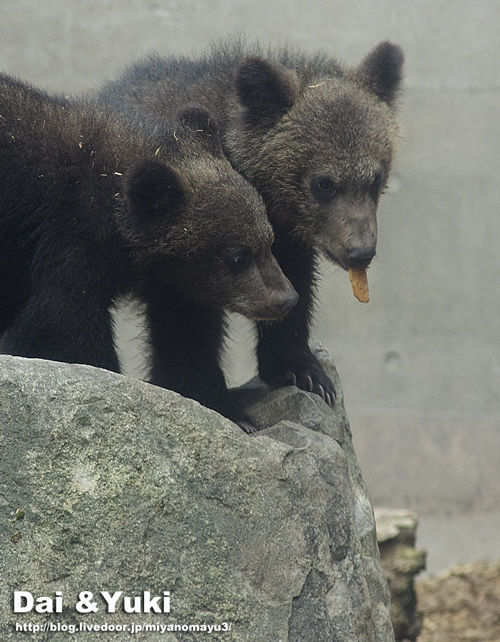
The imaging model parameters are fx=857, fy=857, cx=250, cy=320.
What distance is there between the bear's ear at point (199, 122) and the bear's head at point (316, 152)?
43 centimetres

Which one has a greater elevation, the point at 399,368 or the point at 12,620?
the point at 399,368

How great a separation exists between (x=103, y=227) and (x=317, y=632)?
7.46 ft

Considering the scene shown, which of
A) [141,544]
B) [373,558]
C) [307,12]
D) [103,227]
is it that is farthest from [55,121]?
[307,12]

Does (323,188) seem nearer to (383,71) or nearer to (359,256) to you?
(359,256)

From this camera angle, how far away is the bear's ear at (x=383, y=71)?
18.2 ft

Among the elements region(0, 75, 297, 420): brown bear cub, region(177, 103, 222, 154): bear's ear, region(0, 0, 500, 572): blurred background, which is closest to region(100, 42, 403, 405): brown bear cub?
region(177, 103, 222, 154): bear's ear

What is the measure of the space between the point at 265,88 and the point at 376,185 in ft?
2.93

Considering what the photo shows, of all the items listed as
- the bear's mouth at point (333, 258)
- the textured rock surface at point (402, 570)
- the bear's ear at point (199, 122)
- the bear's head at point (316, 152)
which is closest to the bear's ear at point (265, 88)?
the bear's head at point (316, 152)

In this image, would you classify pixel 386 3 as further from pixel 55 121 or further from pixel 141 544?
pixel 141 544

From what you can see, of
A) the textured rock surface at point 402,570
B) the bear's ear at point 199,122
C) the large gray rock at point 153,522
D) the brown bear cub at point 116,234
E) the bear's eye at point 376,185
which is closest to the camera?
the large gray rock at point 153,522

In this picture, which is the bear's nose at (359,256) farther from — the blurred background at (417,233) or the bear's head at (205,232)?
the blurred background at (417,233)

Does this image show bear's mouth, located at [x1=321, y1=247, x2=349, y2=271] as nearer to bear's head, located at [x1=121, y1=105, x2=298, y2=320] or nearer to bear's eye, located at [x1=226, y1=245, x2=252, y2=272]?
bear's head, located at [x1=121, y1=105, x2=298, y2=320]

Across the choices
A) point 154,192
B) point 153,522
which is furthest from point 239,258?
point 153,522

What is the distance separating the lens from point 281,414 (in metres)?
4.98
